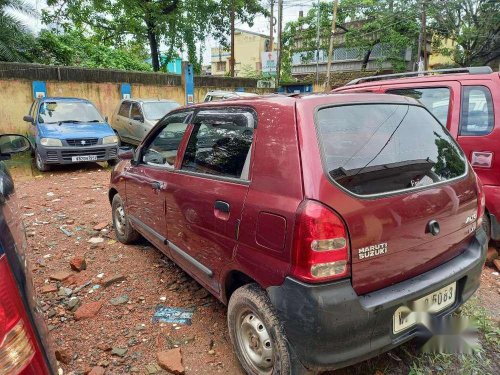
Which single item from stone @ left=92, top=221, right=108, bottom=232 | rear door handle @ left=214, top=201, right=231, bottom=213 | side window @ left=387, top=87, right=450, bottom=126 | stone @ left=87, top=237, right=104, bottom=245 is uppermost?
side window @ left=387, top=87, right=450, bottom=126

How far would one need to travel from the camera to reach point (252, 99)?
241 centimetres

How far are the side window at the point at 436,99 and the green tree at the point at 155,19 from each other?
649 inches

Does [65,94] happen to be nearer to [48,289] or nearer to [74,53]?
[74,53]

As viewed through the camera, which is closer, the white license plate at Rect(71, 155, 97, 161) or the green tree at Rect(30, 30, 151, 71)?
the white license plate at Rect(71, 155, 97, 161)

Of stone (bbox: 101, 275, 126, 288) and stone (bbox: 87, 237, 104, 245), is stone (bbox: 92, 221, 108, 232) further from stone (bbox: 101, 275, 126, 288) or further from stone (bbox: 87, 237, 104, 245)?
stone (bbox: 101, 275, 126, 288)

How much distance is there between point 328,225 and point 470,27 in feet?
67.1

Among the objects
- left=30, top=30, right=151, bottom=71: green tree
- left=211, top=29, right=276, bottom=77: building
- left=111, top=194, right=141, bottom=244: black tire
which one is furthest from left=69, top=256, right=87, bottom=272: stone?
left=211, top=29, right=276, bottom=77: building

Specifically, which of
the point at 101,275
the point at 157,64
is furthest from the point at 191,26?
the point at 101,275

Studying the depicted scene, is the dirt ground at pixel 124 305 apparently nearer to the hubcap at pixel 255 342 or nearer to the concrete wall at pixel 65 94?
the hubcap at pixel 255 342

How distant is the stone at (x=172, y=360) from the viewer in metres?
2.37

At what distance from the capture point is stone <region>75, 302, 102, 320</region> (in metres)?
2.97

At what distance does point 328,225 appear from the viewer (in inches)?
68.7

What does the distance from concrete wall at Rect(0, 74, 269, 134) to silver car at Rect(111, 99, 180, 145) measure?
192 centimetres

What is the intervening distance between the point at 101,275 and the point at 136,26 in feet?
57.0
